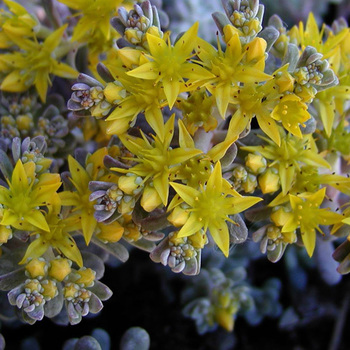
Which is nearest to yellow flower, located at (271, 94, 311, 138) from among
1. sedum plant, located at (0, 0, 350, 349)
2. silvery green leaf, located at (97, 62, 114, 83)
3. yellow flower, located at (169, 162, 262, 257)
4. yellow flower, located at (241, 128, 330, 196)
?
sedum plant, located at (0, 0, 350, 349)

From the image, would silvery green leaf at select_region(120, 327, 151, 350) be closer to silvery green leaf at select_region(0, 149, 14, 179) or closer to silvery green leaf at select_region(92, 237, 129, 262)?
silvery green leaf at select_region(92, 237, 129, 262)

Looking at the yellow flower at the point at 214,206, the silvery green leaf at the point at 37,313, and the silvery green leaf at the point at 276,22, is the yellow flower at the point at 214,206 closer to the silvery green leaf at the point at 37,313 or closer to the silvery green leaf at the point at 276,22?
the silvery green leaf at the point at 37,313

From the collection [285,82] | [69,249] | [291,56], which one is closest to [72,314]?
[69,249]

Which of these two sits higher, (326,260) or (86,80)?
(86,80)

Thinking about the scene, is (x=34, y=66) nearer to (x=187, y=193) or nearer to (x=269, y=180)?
(x=187, y=193)

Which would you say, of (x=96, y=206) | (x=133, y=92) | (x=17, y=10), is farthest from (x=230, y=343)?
(x=17, y=10)

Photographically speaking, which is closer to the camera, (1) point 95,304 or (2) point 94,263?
(1) point 95,304

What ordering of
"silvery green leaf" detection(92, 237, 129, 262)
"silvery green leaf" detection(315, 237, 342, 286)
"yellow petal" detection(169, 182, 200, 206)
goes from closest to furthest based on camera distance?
"yellow petal" detection(169, 182, 200, 206), "silvery green leaf" detection(92, 237, 129, 262), "silvery green leaf" detection(315, 237, 342, 286)
